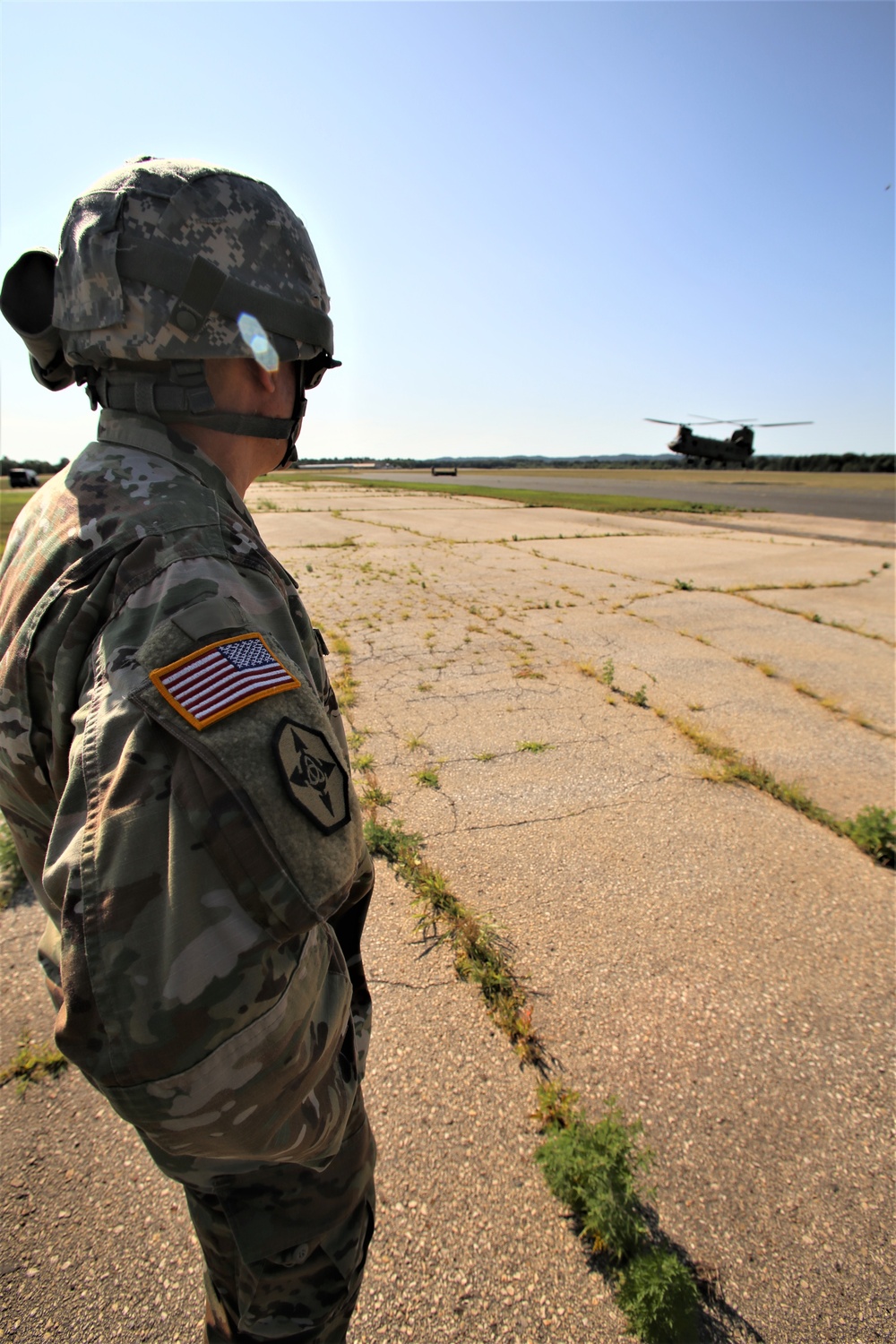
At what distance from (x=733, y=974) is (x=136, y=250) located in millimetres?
3058

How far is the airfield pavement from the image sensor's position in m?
1.73

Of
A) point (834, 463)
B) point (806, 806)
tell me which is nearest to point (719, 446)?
point (834, 463)

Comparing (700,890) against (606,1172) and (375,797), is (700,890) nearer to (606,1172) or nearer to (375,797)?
(606,1172)

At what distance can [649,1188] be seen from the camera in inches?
76.9

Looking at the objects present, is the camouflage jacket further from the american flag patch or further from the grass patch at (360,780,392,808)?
the grass patch at (360,780,392,808)

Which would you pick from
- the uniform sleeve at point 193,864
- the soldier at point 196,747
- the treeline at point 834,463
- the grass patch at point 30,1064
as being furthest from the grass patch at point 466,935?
the treeline at point 834,463

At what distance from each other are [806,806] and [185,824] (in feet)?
13.1

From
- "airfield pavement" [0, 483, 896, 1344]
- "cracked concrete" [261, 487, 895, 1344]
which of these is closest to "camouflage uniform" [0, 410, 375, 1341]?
"airfield pavement" [0, 483, 896, 1344]

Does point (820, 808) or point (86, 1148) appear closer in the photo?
point (86, 1148)

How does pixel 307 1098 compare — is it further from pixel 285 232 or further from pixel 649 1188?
pixel 285 232

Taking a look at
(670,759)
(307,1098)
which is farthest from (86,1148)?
(670,759)

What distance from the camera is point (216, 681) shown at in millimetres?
955

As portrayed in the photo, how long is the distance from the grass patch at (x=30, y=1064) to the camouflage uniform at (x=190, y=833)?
51.8 inches

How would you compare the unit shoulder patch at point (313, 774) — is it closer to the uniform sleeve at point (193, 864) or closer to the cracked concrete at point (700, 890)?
the uniform sleeve at point (193, 864)
